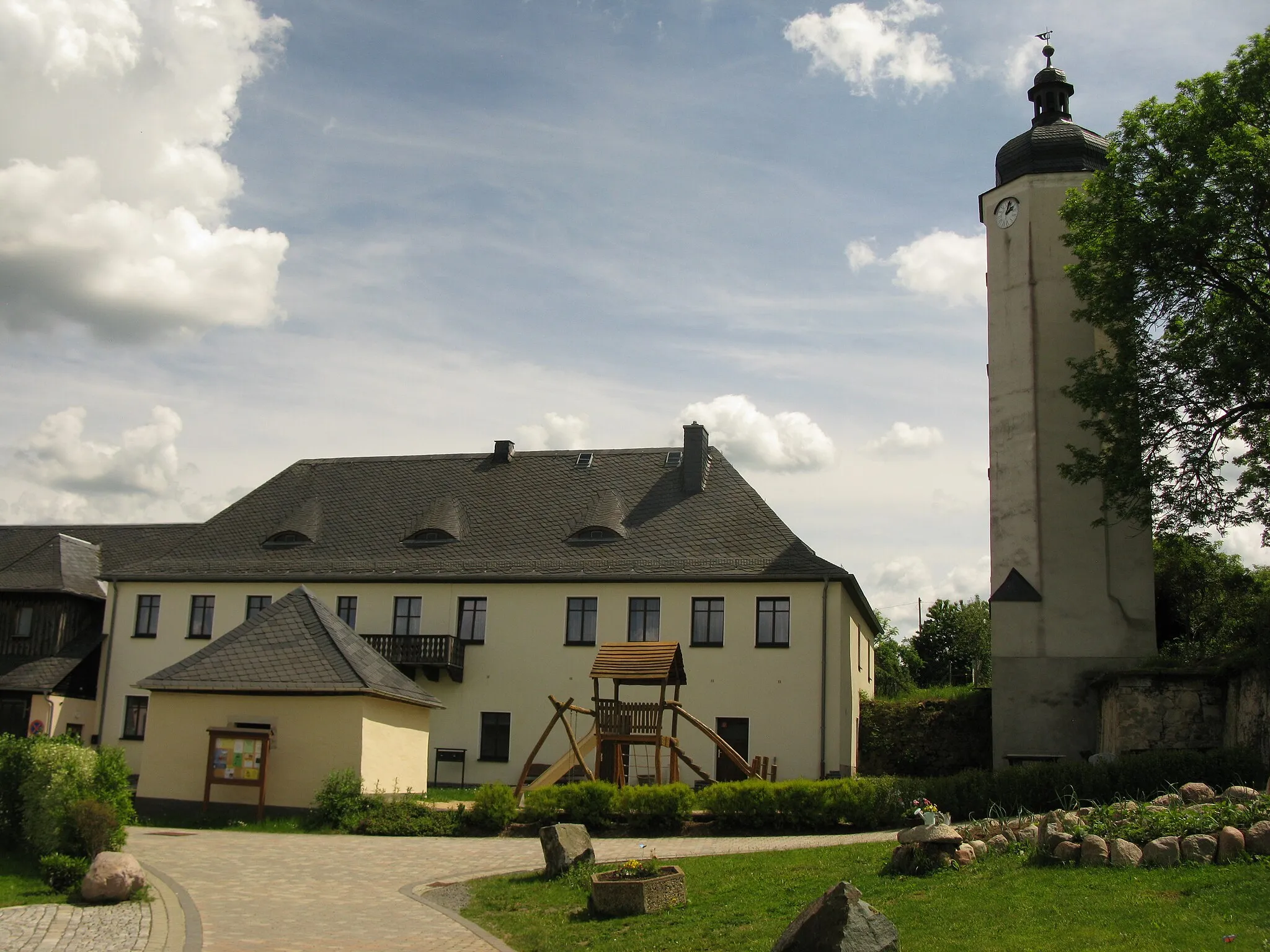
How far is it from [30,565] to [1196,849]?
1365 inches

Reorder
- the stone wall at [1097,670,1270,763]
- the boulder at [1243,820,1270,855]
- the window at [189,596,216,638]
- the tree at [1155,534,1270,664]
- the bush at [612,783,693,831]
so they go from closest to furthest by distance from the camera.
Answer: the boulder at [1243,820,1270,855]
the bush at [612,783,693,831]
the stone wall at [1097,670,1270,763]
the tree at [1155,534,1270,664]
the window at [189,596,216,638]

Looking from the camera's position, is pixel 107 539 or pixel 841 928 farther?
pixel 107 539

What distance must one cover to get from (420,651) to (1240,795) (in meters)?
22.4

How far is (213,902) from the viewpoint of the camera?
42.9 ft

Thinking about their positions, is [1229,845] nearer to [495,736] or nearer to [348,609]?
[495,736]

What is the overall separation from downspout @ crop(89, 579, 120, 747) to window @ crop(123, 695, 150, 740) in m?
0.70

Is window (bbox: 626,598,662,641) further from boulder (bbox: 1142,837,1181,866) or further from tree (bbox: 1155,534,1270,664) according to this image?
boulder (bbox: 1142,837,1181,866)

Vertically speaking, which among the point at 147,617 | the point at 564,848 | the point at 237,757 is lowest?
the point at 564,848

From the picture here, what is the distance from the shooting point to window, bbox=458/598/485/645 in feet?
105

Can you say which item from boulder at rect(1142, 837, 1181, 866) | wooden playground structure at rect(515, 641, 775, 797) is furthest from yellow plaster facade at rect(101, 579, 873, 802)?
boulder at rect(1142, 837, 1181, 866)

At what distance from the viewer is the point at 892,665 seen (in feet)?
201

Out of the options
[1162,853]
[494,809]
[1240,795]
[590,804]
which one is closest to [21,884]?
[494,809]

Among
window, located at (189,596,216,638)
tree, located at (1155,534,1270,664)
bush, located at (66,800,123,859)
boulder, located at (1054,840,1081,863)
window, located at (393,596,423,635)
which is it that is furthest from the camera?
window, located at (189,596,216,638)

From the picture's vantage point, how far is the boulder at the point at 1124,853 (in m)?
10.9
